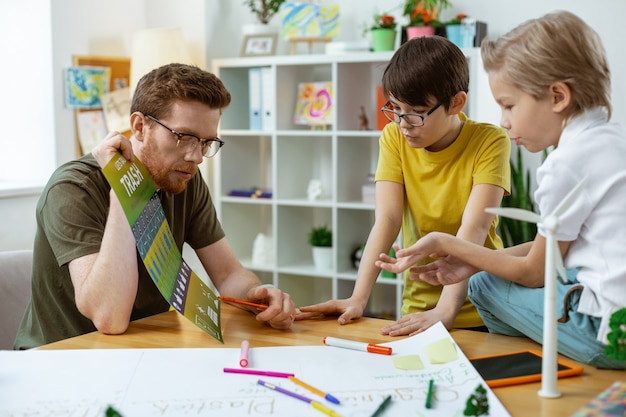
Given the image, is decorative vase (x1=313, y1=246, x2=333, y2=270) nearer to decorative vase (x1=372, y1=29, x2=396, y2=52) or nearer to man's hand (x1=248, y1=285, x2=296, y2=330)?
decorative vase (x1=372, y1=29, x2=396, y2=52)

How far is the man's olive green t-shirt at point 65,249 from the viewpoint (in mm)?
1700

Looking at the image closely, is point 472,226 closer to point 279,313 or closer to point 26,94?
point 279,313

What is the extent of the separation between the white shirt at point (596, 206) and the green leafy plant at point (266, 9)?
9.97ft

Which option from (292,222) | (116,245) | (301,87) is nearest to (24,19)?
(301,87)

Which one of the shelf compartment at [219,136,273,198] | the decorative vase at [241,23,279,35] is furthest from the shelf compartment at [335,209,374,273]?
the decorative vase at [241,23,279,35]

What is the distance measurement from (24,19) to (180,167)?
2292 mm

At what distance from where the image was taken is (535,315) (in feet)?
4.63

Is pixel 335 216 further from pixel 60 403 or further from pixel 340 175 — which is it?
pixel 60 403

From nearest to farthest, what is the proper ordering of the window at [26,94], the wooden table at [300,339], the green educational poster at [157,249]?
1. the wooden table at [300,339]
2. the green educational poster at [157,249]
3. the window at [26,94]

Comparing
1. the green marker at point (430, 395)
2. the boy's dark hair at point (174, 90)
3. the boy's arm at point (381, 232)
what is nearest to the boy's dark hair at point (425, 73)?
the boy's arm at point (381, 232)

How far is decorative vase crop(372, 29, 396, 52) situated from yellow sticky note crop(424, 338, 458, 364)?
255 cm

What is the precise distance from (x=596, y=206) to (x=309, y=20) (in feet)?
9.50

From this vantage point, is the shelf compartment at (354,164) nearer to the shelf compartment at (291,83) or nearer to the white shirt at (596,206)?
the shelf compartment at (291,83)

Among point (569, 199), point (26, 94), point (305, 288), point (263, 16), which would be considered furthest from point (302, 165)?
point (569, 199)
